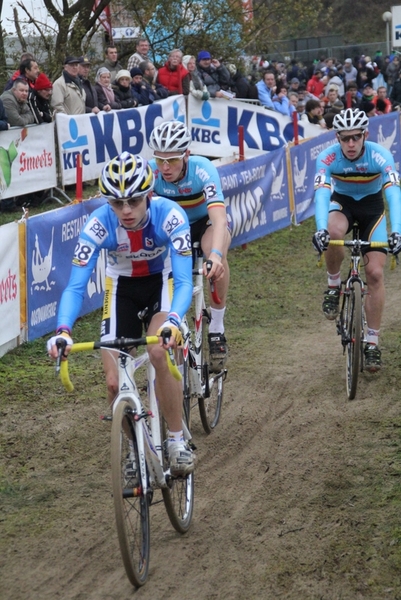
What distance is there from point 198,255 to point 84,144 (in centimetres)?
794

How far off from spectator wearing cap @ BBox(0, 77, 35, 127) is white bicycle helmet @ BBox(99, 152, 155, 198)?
8793 millimetres

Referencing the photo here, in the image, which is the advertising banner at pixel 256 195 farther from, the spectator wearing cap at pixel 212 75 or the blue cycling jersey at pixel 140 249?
the blue cycling jersey at pixel 140 249

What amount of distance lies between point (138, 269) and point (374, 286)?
333cm

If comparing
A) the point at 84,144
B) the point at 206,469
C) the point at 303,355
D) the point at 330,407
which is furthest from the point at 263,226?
the point at 206,469

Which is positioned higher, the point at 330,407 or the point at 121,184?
the point at 121,184

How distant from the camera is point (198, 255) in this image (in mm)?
7086

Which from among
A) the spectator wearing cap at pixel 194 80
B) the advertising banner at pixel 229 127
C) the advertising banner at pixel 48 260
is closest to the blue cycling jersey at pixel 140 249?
the advertising banner at pixel 48 260

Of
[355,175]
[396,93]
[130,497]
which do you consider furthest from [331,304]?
[396,93]

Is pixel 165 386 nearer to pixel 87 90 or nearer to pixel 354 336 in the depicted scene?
pixel 354 336

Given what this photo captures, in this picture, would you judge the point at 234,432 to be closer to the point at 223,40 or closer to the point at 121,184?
the point at 121,184

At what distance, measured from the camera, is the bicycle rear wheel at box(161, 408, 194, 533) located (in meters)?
5.02

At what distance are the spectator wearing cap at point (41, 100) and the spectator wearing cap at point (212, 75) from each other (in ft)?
17.5

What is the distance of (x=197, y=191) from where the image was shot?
7.08 meters

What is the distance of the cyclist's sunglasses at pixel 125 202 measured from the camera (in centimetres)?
488
